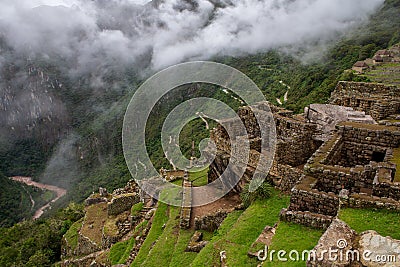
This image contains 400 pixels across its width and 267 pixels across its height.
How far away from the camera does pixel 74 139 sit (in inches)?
7249

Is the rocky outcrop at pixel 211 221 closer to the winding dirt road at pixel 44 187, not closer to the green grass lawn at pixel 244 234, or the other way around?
the green grass lawn at pixel 244 234

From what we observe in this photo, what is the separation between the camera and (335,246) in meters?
6.99

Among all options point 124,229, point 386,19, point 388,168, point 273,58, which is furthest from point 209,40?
point 388,168

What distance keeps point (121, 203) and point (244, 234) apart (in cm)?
2213

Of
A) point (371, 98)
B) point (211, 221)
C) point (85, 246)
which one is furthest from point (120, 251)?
point (371, 98)

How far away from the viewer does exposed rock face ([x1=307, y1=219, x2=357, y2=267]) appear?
6.67 m

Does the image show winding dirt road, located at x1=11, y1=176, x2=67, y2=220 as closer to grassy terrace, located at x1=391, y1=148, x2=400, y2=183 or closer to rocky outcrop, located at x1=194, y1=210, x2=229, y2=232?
rocky outcrop, located at x1=194, y1=210, x2=229, y2=232

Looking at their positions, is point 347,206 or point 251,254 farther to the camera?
point 251,254

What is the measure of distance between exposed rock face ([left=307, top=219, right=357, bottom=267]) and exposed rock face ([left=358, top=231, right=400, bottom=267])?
246mm

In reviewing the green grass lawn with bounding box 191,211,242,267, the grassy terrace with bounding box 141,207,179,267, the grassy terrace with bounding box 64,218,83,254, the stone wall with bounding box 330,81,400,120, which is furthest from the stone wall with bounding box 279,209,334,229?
the grassy terrace with bounding box 64,218,83,254

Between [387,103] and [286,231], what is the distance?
11.7 m

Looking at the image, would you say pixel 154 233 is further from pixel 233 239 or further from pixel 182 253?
pixel 233 239

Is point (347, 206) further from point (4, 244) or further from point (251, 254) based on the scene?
point (4, 244)

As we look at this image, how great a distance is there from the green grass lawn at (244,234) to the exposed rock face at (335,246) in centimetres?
332
